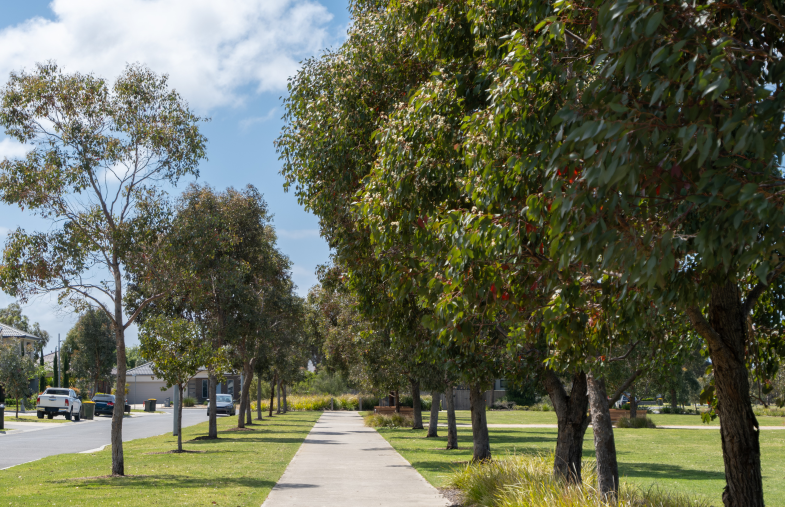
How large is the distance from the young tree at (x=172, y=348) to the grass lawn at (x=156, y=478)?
248 cm

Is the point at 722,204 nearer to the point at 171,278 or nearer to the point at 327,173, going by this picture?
the point at 327,173

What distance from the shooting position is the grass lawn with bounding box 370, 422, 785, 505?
609 inches

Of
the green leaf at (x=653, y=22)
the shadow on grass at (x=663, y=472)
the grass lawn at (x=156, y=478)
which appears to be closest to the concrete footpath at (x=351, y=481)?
the grass lawn at (x=156, y=478)

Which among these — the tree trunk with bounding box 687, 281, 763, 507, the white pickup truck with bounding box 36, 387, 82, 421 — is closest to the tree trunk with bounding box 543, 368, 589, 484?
the tree trunk with bounding box 687, 281, 763, 507

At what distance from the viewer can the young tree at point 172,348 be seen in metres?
20.8

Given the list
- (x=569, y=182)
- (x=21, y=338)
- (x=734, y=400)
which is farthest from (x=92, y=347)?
(x=569, y=182)

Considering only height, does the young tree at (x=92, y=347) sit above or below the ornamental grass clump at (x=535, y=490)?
above

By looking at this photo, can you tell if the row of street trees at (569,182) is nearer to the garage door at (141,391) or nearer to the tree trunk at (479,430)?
the tree trunk at (479,430)

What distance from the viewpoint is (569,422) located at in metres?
11.4

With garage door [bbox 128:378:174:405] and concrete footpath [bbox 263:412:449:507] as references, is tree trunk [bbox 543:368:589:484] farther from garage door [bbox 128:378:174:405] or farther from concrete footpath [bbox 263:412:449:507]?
garage door [bbox 128:378:174:405]

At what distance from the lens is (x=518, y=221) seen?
17.1 ft

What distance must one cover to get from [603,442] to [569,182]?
6117 millimetres

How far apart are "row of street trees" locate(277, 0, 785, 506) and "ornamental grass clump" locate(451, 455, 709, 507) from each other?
506mm

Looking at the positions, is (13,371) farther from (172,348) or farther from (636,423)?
(636,423)
